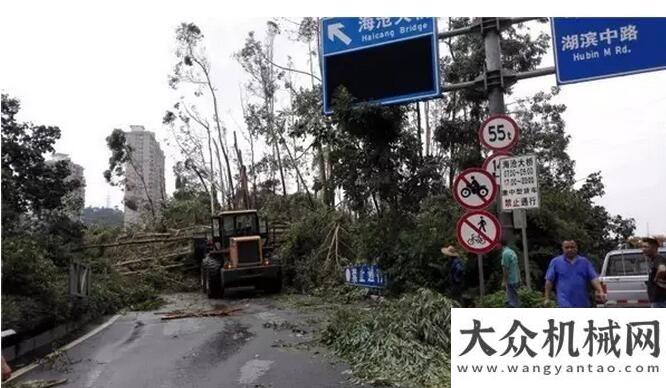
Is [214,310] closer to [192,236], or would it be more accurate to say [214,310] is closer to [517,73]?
[192,236]

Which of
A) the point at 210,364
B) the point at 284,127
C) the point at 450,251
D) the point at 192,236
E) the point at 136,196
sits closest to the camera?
the point at 210,364

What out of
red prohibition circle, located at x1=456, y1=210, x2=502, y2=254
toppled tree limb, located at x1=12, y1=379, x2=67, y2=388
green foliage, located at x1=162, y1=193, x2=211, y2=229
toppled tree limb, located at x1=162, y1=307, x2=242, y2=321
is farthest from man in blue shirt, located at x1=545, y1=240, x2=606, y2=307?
green foliage, located at x1=162, y1=193, x2=211, y2=229

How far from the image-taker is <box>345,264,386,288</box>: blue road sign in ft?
36.7

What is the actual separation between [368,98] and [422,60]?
1.17 m

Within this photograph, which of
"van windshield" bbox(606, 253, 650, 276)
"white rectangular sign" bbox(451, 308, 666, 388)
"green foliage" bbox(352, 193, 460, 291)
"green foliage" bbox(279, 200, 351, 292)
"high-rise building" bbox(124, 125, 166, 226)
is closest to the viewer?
"white rectangular sign" bbox(451, 308, 666, 388)

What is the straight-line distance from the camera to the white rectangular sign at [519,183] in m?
6.49

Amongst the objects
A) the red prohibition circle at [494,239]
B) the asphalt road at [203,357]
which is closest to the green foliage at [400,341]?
the asphalt road at [203,357]

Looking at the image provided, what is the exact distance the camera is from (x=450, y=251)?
7965 mm

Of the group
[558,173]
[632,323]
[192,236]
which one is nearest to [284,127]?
[192,236]

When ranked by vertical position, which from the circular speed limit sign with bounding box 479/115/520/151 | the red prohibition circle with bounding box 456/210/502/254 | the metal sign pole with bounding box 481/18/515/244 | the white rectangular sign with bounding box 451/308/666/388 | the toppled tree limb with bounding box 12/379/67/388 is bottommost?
the toppled tree limb with bounding box 12/379/67/388

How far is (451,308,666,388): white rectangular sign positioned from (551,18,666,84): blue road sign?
398 cm

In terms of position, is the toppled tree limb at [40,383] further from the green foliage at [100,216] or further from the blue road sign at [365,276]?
the green foliage at [100,216]

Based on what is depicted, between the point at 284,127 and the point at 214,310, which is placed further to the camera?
the point at 284,127

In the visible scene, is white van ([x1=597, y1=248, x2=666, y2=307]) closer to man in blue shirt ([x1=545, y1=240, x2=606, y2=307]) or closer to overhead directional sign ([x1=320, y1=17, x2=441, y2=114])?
man in blue shirt ([x1=545, y1=240, x2=606, y2=307])
